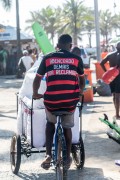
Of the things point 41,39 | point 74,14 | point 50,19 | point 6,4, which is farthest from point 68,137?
point 50,19

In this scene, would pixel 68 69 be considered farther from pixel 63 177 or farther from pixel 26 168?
pixel 26 168

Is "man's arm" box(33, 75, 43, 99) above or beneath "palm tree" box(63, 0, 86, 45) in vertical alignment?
beneath

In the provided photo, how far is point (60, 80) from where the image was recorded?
18.9ft

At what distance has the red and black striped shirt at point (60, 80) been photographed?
575 cm

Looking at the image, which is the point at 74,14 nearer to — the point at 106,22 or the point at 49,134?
the point at 106,22

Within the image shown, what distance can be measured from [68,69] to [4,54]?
23713 millimetres

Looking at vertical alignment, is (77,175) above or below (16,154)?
below

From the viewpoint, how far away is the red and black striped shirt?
5.75 meters

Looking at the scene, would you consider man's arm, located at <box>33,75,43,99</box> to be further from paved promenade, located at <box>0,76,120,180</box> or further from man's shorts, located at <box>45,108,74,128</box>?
paved promenade, located at <box>0,76,120,180</box>

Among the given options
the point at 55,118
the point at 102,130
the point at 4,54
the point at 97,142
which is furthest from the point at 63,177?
the point at 4,54

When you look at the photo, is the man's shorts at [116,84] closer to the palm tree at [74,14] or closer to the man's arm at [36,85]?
the man's arm at [36,85]

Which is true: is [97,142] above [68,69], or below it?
below

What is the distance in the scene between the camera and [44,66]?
5.81 m

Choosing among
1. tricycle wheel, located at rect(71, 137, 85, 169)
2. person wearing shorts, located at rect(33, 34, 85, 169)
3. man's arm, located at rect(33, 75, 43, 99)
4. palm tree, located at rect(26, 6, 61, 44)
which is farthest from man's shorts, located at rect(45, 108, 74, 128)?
Answer: palm tree, located at rect(26, 6, 61, 44)
